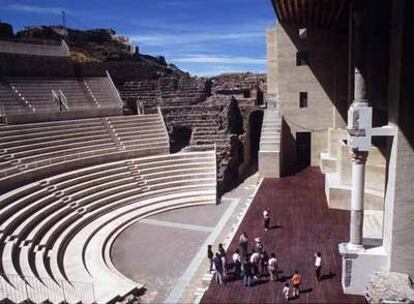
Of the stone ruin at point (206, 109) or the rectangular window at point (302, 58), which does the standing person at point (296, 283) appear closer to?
the stone ruin at point (206, 109)

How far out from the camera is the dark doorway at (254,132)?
1163 inches

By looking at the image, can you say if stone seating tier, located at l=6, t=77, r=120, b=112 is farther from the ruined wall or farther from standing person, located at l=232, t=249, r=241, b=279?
standing person, located at l=232, t=249, r=241, b=279

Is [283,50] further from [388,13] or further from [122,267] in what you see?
[122,267]

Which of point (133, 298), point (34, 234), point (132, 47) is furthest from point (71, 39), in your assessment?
point (133, 298)

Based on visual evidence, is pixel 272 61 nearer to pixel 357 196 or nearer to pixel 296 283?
pixel 357 196

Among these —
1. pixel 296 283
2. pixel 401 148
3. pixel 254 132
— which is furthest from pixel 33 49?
pixel 401 148

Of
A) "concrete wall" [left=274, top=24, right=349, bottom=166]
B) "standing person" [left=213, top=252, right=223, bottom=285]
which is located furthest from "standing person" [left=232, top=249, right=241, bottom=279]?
"concrete wall" [left=274, top=24, right=349, bottom=166]

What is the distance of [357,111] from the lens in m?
10.5

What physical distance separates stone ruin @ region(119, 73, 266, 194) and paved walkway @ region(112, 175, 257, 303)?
3.54 metres

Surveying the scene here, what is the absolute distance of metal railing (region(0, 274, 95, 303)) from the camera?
9492 mm

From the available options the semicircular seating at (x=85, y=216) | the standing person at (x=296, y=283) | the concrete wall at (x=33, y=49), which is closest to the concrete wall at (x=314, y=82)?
the semicircular seating at (x=85, y=216)

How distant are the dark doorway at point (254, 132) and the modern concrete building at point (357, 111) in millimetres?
5410

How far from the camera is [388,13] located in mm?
11891

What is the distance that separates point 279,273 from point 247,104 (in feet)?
60.7
